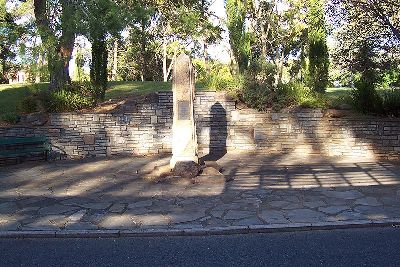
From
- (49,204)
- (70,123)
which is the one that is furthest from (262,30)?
(49,204)

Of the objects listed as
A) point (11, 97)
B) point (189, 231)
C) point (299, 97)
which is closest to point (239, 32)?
point (299, 97)

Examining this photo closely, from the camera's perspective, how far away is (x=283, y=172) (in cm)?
870

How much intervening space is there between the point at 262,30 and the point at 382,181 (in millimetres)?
21889

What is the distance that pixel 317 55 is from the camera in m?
11.8

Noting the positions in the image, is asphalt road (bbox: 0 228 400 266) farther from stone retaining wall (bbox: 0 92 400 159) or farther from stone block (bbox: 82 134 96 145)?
stone block (bbox: 82 134 96 145)

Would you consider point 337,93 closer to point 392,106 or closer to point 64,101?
point 392,106

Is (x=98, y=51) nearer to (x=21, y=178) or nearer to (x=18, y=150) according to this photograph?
(x=18, y=150)

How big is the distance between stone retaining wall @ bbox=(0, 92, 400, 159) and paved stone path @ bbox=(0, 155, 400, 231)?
3.46 ft

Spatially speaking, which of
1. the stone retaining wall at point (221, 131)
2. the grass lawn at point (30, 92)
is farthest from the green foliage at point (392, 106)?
the grass lawn at point (30, 92)

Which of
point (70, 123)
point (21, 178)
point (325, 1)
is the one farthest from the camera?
point (325, 1)

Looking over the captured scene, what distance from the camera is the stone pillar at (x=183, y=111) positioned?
8453 mm

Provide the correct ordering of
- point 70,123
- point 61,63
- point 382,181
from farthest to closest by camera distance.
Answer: point 61,63
point 70,123
point 382,181

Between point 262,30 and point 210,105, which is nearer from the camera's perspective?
point 210,105

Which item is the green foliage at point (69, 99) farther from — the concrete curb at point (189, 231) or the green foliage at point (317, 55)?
the green foliage at point (317, 55)
